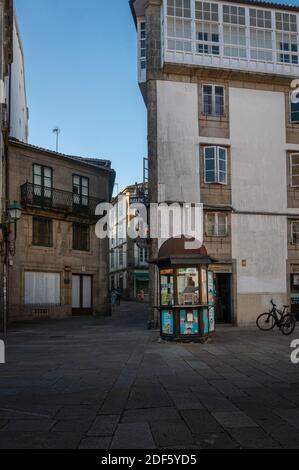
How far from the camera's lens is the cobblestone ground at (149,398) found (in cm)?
543

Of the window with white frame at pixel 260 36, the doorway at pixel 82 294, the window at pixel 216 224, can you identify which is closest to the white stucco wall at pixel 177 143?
the window at pixel 216 224

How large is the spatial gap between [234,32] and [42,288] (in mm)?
16614

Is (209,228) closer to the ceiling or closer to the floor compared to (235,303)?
closer to the ceiling

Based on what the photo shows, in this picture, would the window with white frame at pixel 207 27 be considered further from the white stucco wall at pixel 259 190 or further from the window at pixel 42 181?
the window at pixel 42 181

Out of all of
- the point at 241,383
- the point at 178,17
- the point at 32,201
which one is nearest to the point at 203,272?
the point at 241,383

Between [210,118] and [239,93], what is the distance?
6.71ft

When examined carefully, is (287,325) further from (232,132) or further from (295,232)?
(232,132)

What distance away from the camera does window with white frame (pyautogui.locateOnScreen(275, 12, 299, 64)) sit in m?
25.3

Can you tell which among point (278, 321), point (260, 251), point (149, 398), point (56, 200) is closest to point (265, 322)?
point (278, 321)

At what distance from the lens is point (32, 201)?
2939cm

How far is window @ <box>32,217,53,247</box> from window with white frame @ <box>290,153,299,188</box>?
13.8m

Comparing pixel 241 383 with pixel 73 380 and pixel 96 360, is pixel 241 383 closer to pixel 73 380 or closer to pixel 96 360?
pixel 73 380

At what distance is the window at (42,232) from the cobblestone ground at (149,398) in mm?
16231

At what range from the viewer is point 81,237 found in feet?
108
